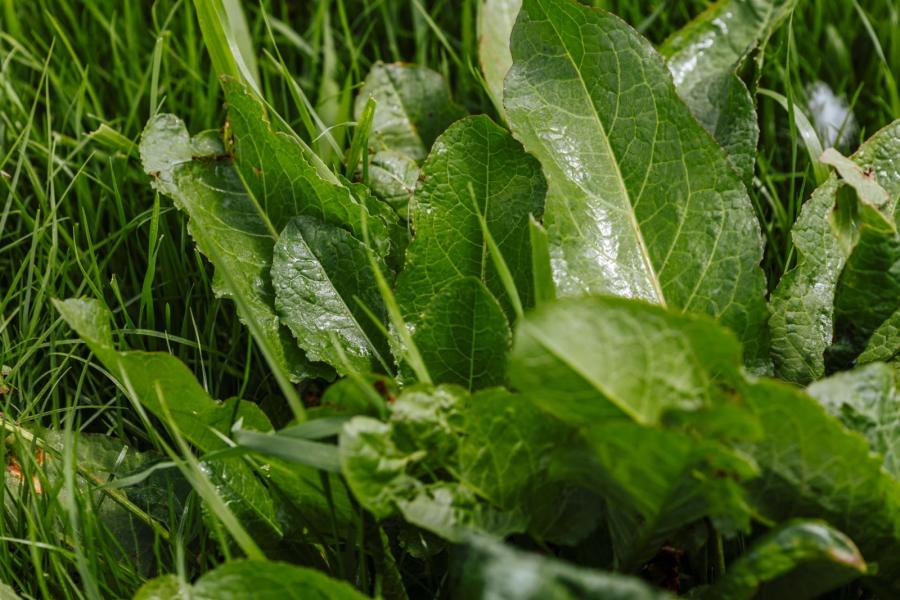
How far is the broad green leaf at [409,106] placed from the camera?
5.89 ft

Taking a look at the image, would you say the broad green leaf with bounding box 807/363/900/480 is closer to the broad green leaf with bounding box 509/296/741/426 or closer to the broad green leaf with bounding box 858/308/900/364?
the broad green leaf with bounding box 509/296/741/426

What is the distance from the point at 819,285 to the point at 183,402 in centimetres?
85

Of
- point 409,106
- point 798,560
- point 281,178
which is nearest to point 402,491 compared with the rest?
point 798,560

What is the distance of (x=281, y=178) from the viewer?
1413mm

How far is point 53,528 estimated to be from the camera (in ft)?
4.06

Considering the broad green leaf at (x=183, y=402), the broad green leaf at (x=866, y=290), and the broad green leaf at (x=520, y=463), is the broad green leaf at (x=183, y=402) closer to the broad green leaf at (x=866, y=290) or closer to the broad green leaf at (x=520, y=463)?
the broad green leaf at (x=520, y=463)

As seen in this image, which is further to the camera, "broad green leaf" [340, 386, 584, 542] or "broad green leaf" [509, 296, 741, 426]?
"broad green leaf" [340, 386, 584, 542]

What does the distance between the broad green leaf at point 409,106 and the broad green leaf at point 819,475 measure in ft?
3.15

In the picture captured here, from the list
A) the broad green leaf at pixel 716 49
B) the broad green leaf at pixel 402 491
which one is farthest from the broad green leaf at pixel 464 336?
the broad green leaf at pixel 716 49

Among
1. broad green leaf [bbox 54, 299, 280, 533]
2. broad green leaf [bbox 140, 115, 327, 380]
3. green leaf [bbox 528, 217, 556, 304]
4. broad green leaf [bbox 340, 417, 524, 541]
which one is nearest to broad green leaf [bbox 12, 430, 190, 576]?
broad green leaf [bbox 54, 299, 280, 533]

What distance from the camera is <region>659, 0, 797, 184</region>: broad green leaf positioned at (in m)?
1.58

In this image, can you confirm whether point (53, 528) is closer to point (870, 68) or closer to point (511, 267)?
point (511, 267)

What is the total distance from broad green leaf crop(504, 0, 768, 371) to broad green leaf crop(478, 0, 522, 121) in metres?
0.40

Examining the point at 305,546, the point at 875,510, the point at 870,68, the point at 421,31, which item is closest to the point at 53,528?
the point at 305,546
